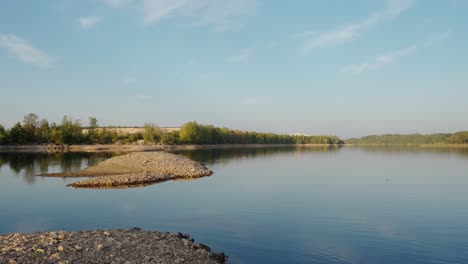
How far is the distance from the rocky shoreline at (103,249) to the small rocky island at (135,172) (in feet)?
76.6

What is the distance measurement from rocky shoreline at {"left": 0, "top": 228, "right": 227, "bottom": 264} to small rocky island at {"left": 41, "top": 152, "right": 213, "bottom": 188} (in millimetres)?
23356

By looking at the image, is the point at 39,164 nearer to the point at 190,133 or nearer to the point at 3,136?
the point at 3,136

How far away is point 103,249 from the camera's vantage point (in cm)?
1468

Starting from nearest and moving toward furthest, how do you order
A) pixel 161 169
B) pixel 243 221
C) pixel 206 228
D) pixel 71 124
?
pixel 206 228 → pixel 243 221 → pixel 161 169 → pixel 71 124

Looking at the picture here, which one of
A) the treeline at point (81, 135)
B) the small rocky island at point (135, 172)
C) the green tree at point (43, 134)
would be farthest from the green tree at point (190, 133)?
the small rocky island at point (135, 172)

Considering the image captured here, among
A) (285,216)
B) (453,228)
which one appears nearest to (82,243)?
(285,216)

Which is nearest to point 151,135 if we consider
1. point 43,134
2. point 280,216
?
→ point 43,134

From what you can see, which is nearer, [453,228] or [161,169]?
[453,228]

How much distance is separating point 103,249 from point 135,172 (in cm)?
3812

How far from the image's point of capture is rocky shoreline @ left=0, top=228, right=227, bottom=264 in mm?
13461

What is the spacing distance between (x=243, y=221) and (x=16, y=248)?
504 inches

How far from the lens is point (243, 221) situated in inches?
904

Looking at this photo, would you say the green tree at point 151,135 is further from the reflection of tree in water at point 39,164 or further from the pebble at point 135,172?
the pebble at point 135,172

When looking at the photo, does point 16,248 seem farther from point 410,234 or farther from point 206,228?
point 410,234
